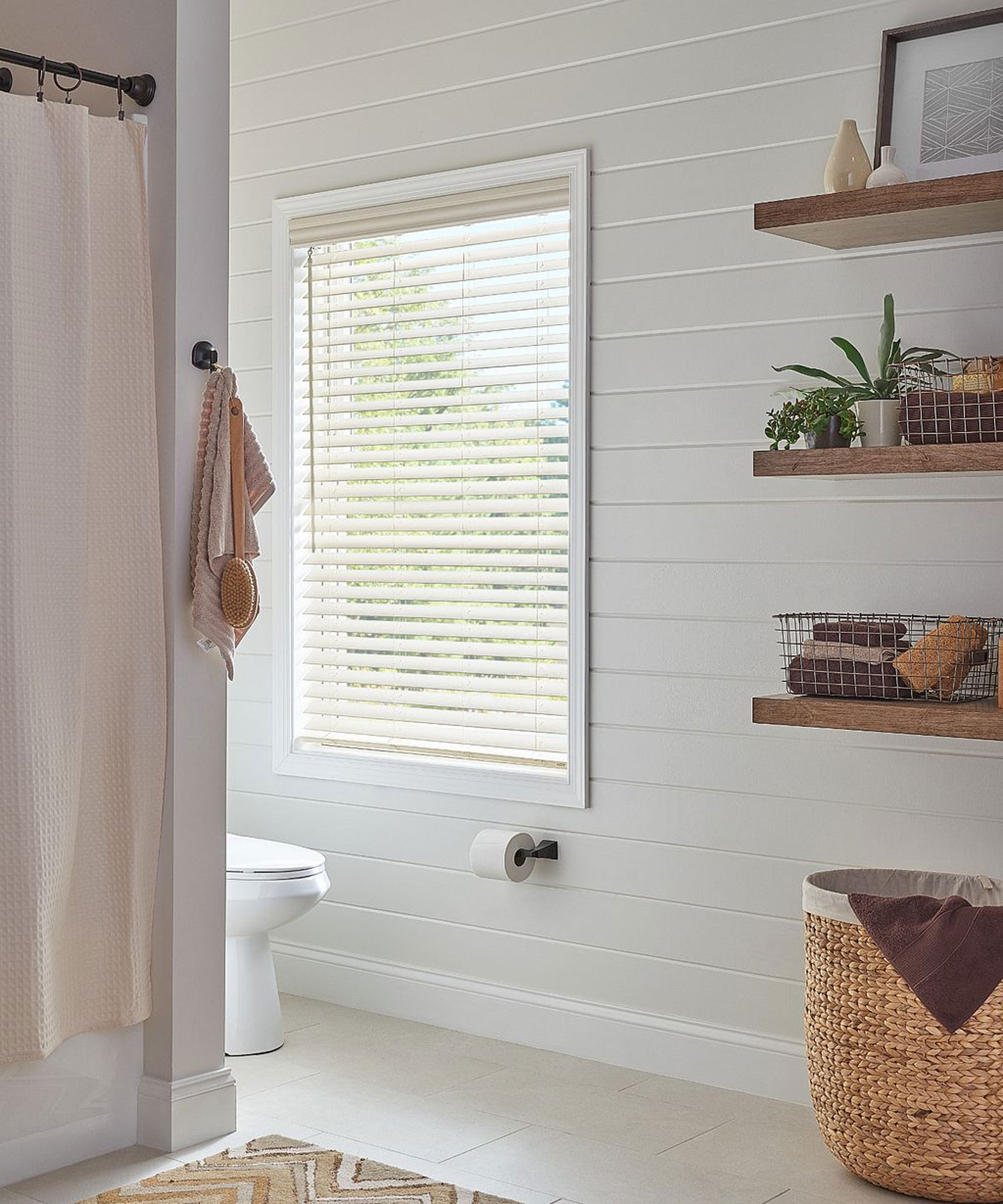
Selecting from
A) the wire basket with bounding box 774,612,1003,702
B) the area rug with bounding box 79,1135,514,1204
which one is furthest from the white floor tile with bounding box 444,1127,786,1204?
the wire basket with bounding box 774,612,1003,702

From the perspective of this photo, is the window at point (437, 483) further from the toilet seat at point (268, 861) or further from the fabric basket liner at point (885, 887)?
the fabric basket liner at point (885, 887)

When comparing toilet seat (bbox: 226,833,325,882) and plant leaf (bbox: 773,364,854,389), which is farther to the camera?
toilet seat (bbox: 226,833,325,882)

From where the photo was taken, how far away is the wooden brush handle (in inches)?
113

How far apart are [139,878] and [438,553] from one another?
1.28 m

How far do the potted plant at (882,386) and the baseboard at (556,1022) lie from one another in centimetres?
135

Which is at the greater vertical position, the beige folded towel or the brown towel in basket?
the beige folded towel

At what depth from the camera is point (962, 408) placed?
2.62m

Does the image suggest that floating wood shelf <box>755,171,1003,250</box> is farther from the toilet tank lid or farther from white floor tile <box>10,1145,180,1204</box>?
white floor tile <box>10,1145,180,1204</box>

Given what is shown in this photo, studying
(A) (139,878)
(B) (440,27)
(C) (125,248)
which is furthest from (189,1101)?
(B) (440,27)

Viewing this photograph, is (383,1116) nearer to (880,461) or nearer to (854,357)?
(880,461)

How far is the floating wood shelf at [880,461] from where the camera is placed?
8.41 ft

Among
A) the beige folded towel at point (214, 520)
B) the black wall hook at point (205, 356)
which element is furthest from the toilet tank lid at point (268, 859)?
the black wall hook at point (205, 356)

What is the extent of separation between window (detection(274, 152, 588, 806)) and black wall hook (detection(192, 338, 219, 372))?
0.92m

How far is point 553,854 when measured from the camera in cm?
346
